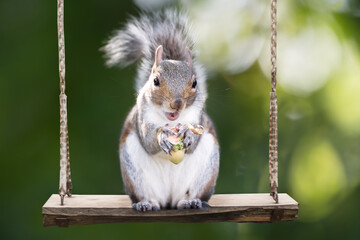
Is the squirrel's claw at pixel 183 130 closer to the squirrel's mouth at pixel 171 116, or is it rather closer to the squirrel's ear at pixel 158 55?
the squirrel's mouth at pixel 171 116

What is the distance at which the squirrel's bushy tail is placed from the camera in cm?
272

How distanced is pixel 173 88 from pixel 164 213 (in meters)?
0.58

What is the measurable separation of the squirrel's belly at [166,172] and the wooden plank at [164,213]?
14cm

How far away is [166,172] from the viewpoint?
256 centimetres

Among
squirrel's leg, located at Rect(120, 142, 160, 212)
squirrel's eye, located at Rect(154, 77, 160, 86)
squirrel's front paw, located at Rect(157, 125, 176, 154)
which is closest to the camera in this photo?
squirrel's front paw, located at Rect(157, 125, 176, 154)

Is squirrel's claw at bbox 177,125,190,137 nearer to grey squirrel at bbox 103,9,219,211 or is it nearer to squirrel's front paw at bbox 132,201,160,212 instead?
grey squirrel at bbox 103,9,219,211

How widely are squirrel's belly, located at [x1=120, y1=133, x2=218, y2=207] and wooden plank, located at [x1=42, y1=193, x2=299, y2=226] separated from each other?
144 mm

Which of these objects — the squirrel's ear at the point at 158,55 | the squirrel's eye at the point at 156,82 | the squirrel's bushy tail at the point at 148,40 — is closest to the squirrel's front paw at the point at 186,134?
the squirrel's eye at the point at 156,82

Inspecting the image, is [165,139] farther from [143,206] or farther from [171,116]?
[143,206]

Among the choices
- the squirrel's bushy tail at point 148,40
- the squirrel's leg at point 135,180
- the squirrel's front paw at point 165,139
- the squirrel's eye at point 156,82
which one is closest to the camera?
the squirrel's front paw at point 165,139

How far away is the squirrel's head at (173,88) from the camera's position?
2.34 meters

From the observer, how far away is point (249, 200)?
2.50 m

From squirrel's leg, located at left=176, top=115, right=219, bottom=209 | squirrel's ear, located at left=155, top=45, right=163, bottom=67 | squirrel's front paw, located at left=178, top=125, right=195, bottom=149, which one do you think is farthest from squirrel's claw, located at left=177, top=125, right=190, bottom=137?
squirrel's ear, located at left=155, top=45, right=163, bottom=67

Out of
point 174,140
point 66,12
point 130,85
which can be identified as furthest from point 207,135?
point 66,12
